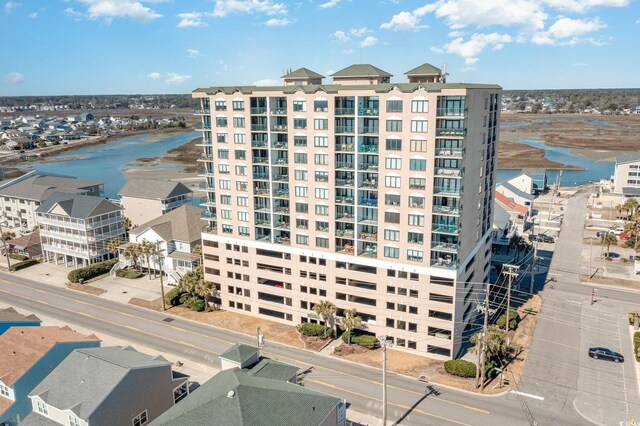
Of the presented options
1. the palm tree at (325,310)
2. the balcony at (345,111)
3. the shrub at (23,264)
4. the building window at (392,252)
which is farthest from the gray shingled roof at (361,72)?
the shrub at (23,264)

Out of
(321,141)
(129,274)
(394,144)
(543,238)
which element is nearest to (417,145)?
(394,144)

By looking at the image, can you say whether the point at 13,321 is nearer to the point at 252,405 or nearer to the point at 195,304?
the point at 195,304

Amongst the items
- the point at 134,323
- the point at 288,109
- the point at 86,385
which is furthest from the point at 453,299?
the point at 134,323

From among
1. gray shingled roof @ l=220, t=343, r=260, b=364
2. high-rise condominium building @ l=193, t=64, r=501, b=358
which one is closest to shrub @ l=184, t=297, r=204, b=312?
high-rise condominium building @ l=193, t=64, r=501, b=358

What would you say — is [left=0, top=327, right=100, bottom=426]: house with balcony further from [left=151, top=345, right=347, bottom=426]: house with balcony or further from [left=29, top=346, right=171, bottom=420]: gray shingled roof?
[left=151, top=345, right=347, bottom=426]: house with balcony

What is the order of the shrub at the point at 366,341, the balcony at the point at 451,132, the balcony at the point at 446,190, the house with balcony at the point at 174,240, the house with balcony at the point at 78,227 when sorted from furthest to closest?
the house with balcony at the point at 78,227 → the house with balcony at the point at 174,240 → the shrub at the point at 366,341 → the balcony at the point at 446,190 → the balcony at the point at 451,132

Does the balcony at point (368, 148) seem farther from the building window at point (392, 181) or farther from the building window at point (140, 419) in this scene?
the building window at point (140, 419)
